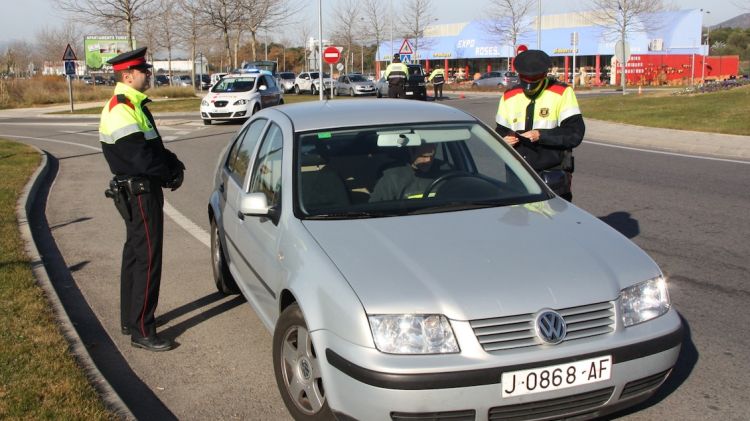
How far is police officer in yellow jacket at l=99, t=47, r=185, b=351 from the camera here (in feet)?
15.1

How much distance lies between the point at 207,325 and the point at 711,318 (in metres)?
3.36

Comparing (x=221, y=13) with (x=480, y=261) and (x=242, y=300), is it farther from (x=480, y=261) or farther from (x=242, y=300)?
(x=480, y=261)

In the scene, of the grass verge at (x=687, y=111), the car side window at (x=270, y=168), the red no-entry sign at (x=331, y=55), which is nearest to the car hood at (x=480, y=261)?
the car side window at (x=270, y=168)

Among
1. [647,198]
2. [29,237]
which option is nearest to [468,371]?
[29,237]

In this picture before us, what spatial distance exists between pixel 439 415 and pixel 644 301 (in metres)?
1.07

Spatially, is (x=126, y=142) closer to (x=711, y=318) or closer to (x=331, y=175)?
(x=331, y=175)

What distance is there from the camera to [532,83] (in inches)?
218

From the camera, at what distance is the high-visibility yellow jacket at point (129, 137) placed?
4570 millimetres

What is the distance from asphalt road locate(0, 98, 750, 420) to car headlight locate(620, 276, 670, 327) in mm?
620

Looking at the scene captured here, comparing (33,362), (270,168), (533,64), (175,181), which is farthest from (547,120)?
(33,362)

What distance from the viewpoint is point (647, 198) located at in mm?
9680

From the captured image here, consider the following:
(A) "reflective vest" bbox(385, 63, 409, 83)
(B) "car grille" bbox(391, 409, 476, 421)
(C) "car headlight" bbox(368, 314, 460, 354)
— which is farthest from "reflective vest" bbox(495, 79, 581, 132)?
(A) "reflective vest" bbox(385, 63, 409, 83)

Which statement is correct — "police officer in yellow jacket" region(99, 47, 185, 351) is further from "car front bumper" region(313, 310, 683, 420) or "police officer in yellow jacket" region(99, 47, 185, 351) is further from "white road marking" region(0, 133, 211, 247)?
"white road marking" region(0, 133, 211, 247)

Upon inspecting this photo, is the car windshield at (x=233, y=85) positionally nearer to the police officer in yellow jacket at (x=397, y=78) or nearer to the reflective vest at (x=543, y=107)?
the police officer in yellow jacket at (x=397, y=78)
